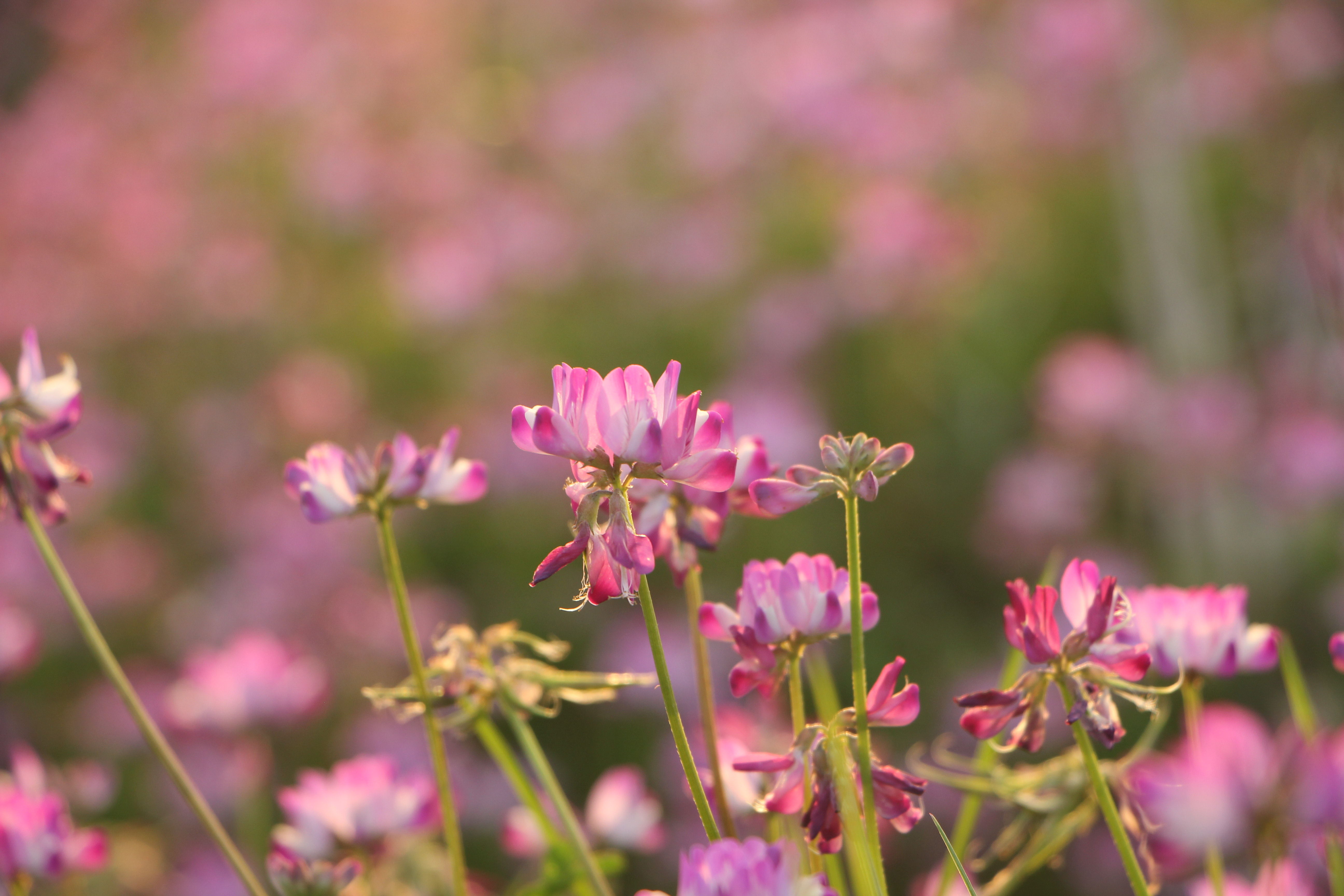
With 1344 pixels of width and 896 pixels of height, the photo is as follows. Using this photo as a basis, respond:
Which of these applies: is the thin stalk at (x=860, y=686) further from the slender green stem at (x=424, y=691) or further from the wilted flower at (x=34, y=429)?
the wilted flower at (x=34, y=429)

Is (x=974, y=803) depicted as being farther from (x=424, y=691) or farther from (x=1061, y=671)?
(x=424, y=691)

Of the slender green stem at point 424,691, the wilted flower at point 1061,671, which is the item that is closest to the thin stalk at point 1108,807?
the wilted flower at point 1061,671

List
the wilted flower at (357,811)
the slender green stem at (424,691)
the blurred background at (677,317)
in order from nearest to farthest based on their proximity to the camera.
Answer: the slender green stem at (424,691)
the wilted flower at (357,811)
the blurred background at (677,317)

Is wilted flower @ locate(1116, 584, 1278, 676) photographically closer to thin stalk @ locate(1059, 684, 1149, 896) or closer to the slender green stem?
thin stalk @ locate(1059, 684, 1149, 896)

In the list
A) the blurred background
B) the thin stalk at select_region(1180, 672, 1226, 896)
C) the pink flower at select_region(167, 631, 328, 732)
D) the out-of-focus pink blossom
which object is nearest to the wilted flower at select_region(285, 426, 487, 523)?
the out-of-focus pink blossom

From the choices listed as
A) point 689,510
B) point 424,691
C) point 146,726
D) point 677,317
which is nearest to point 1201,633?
point 689,510
